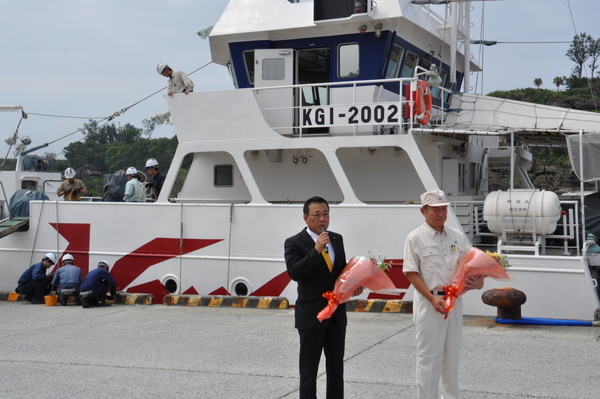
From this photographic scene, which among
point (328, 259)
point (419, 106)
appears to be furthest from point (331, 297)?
point (419, 106)

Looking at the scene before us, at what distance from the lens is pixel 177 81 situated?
36.3 feet

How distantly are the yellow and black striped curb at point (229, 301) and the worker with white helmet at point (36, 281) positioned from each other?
7.79 ft

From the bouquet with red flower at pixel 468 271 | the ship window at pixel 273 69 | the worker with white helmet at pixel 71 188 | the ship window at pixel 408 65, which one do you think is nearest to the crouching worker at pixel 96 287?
the worker with white helmet at pixel 71 188

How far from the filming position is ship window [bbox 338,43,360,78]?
1062 cm

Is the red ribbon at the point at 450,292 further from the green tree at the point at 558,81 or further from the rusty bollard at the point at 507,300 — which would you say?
the green tree at the point at 558,81

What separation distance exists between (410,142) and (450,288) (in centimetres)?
529

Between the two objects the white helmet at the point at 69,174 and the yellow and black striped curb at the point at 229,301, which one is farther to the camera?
the white helmet at the point at 69,174

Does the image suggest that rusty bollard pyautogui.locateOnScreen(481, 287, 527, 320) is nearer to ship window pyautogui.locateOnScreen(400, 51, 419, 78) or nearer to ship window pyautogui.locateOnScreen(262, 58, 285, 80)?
ship window pyautogui.locateOnScreen(400, 51, 419, 78)

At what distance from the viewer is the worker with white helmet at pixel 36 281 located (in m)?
11.2

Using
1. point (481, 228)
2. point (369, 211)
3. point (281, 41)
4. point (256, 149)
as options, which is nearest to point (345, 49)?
point (281, 41)

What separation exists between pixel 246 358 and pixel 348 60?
579 centimetres

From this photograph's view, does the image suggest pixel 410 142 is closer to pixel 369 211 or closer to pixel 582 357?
pixel 369 211

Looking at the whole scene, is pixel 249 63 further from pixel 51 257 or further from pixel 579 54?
pixel 579 54

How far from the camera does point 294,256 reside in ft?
14.3
